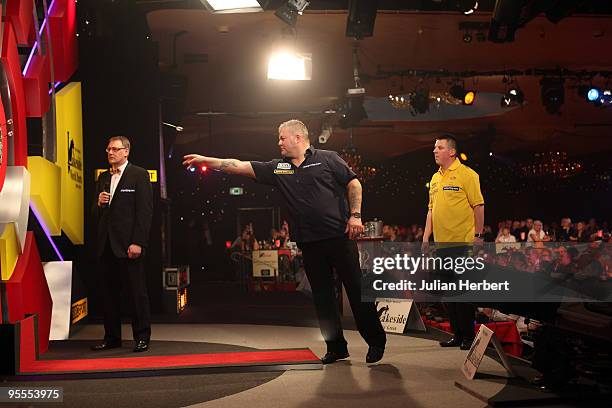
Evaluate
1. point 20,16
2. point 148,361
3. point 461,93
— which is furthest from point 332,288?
point 461,93

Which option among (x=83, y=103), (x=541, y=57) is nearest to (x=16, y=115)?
(x=83, y=103)

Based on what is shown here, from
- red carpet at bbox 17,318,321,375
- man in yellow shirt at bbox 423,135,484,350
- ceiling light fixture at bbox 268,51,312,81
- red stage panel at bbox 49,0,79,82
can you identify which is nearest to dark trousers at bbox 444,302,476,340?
man in yellow shirt at bbox 423,135,484,350

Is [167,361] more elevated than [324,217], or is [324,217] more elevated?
[324,217]

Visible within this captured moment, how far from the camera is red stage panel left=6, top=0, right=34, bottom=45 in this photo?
14.6ft

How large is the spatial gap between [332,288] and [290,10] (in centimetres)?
345

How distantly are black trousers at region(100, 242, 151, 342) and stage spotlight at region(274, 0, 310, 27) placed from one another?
2.96m

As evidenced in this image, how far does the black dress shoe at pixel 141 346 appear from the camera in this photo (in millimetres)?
5174

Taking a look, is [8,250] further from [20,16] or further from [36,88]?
[20,16]

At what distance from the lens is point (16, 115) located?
4.57 meters

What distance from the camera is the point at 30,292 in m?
4.86

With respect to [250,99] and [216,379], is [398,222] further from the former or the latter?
[216,379]

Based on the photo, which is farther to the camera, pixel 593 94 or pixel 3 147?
pixel 593 94

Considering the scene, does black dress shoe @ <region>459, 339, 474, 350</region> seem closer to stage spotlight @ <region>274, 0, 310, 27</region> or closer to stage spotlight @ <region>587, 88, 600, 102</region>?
stage spotlight @ <region>274, 0, 310, 27</region>

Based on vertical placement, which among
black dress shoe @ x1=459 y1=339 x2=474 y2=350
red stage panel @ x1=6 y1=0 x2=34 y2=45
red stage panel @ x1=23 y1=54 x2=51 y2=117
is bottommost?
black dress shoe @ x1=459 y1=339 x2=474 y2=350
